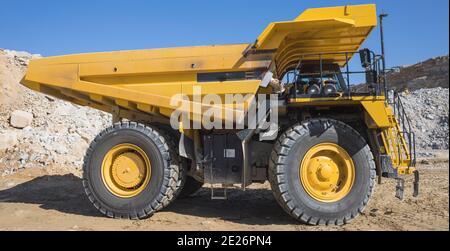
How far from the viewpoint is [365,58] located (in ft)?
19.8

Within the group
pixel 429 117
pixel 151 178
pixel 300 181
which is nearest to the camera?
pixel 300 181

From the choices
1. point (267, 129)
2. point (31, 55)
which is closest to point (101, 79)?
point (267, 129)

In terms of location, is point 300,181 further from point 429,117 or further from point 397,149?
point 429,117

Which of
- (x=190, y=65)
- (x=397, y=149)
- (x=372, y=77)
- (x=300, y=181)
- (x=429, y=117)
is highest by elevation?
(x=429, y=117)

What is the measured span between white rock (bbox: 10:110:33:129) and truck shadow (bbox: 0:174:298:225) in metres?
3.95

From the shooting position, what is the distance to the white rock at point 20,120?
43.5 feet

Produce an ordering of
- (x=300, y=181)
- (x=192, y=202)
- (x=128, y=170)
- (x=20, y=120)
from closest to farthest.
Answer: (x=300, y=181) → (x=128, y=170) → (x=192, y=202) → (x=20, y=120)

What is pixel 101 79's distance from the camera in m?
6.68

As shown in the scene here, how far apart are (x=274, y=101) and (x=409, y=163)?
202cm

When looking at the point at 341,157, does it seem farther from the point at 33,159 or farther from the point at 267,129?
the point at 33,159

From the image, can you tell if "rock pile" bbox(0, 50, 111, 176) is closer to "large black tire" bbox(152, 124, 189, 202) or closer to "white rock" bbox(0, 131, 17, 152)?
"white rock" bbox(0, 131, 17, 152)

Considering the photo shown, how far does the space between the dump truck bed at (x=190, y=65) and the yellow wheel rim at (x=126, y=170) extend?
670 millimetres

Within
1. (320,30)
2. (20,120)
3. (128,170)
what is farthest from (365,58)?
(20,120)

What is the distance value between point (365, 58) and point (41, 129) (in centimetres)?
1039
